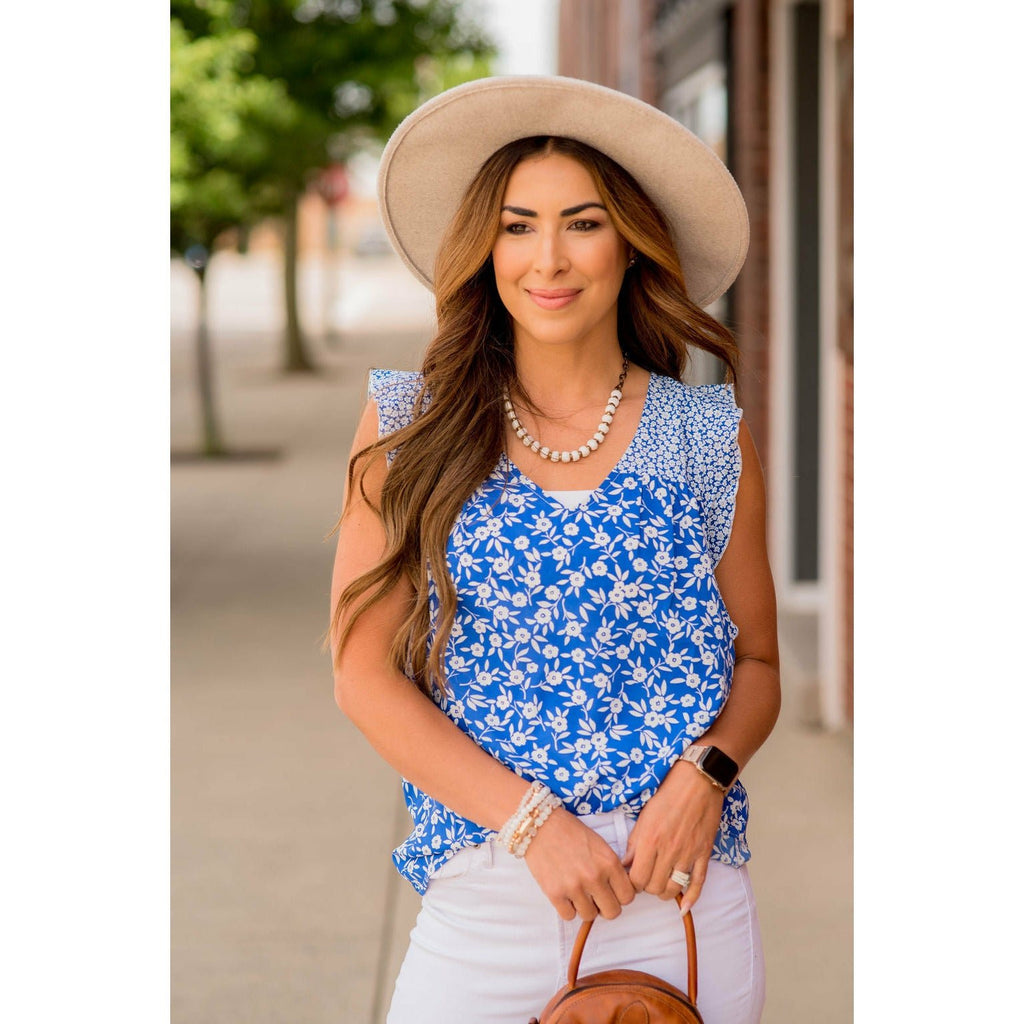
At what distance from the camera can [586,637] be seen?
1.87 metres

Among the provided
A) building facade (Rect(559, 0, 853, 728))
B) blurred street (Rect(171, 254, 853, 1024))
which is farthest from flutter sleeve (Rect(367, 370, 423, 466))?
building facade (Rect(559, 0, 853, 728))

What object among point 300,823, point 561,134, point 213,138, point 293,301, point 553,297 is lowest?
point 300,823

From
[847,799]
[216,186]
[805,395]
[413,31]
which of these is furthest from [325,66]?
[847,799]

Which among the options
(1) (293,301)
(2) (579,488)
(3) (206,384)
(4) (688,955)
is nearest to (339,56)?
(3) (206,384)

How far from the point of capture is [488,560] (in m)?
1.89

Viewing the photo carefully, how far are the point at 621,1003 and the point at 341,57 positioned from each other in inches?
534

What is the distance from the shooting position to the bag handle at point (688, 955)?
5.98 ft

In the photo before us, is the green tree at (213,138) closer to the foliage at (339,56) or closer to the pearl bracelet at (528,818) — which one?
the foliage at (339,56)

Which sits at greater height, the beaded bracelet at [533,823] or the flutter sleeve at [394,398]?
the flutter sleeve at [394,398]

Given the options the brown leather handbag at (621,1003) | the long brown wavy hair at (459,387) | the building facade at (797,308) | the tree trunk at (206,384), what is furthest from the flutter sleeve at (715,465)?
the tree trunk at (206,384)

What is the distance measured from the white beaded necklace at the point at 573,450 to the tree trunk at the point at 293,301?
17.2 metres

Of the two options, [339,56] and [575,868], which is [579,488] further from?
[339,56]

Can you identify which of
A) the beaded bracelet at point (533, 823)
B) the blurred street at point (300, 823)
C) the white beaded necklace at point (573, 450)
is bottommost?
the blurred street at point (300, 823)

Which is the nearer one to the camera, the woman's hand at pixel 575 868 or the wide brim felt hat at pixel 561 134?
the woman's hand at pixel 575 868
